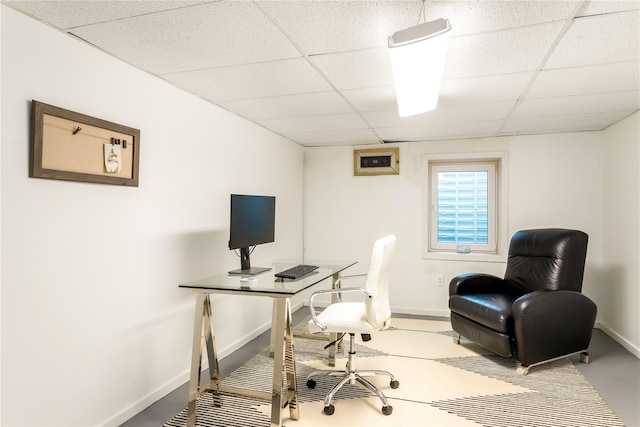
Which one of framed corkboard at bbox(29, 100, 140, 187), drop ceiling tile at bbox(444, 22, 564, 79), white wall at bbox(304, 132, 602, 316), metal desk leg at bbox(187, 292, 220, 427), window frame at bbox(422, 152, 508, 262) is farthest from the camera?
window frame at bbox(422, 152, 508, 262)

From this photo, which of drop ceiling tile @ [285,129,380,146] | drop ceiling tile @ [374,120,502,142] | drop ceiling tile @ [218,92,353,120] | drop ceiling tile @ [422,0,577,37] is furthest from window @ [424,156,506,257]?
drop ceiling tile @ [422,0,577,37]

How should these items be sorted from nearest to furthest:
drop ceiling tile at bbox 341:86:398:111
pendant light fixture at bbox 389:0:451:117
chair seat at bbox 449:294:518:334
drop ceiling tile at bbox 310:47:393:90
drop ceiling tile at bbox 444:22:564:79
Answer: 1. pendant light fixture at bbox 389:0:451:117
2. drop ceiling tile at bbox 444:22:564:79
3. drop ceiling tile at bbox 310:47:393:90
4. drop ceiling tile at bbox 341:86:398:111
5. chair seat at bbox 449:294:518:334

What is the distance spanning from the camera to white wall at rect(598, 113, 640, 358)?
131 inches

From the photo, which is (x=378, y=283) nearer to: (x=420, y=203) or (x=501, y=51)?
(x=501, y=51)

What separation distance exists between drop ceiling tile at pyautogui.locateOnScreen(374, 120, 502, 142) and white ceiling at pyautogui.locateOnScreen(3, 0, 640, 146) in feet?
1.49

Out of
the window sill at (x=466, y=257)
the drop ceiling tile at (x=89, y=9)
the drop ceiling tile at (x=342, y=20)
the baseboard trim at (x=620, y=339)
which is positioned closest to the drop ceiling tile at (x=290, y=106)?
the drop ceiling tile at (x=342, y=20)

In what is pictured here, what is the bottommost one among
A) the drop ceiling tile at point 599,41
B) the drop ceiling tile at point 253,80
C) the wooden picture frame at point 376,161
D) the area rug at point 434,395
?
the area rug at point 434,395

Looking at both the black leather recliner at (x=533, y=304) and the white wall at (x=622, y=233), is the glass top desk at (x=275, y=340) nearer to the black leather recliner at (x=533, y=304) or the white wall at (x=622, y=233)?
the black leather recliner at (x=533, y=304)

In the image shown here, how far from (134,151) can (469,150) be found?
3662mm

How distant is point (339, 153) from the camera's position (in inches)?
195

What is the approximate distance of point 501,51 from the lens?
2037mm

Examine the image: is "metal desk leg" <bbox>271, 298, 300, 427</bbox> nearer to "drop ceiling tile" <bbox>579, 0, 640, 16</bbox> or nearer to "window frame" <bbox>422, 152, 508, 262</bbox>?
"drop ceiling tile" <bbox>579, 0, 640, 16</bbox>

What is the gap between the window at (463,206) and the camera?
15.0ft

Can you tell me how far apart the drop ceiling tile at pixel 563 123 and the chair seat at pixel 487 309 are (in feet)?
5.58
